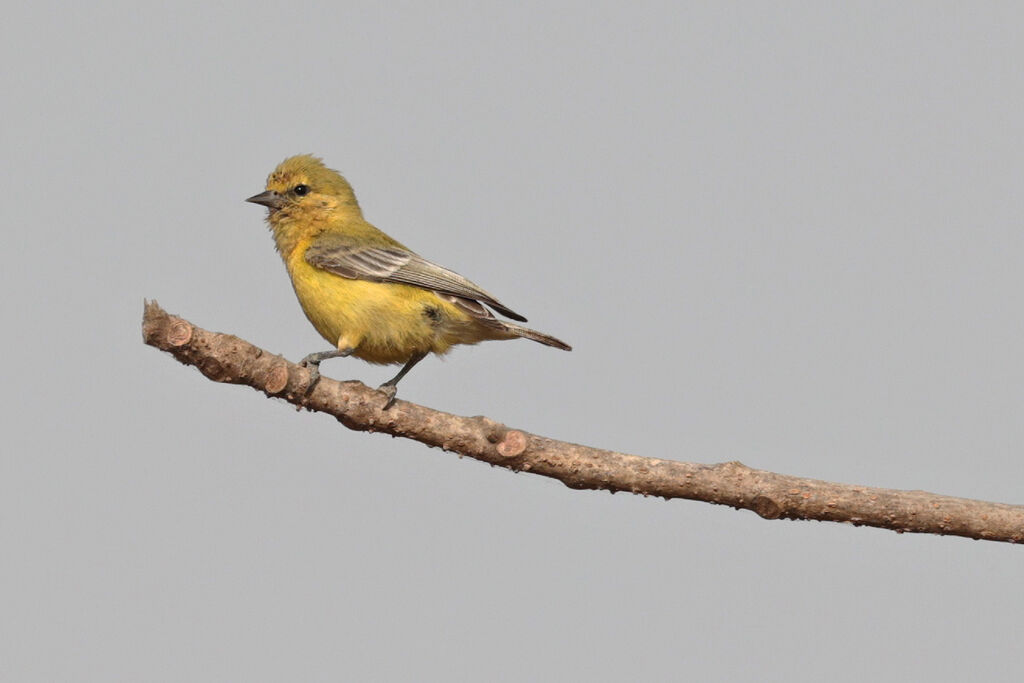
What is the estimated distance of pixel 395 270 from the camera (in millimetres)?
9531

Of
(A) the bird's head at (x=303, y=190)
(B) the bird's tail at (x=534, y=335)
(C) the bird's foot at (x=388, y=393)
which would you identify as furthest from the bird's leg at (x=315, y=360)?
(A) the bird's head at (x=303, y=190)

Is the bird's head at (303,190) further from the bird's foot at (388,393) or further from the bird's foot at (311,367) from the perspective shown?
the bird's foot at (388,393)

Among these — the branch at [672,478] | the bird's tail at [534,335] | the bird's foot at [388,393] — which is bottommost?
the branch at [672,478]

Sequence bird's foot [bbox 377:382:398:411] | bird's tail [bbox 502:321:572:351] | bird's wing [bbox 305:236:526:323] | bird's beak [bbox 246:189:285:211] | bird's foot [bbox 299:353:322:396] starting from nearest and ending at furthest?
bird's foot [bbox 299:353:322:396] < bird's foot [bbox 377:382:398:411] < bird's tail [bbox 502:321:572:351] < bird's wing [bbox 305:236:526:323] < bird's beak [bbox 246:189:285:211]

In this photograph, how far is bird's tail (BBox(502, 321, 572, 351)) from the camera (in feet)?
30.2

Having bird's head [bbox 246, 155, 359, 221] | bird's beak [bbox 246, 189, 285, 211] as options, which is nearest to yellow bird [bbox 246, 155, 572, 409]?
bird's head [bbox 246, 155, 359, 221]

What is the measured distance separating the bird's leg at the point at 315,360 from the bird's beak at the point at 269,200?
2.06m

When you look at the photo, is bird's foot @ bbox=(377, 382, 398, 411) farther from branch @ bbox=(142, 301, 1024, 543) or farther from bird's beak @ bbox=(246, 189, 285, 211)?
bird's beak @ bbox=(246, 189, 285, 211)

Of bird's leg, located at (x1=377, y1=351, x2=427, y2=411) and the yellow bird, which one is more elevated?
the yellow bird

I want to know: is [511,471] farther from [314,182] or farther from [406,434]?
[314,182]

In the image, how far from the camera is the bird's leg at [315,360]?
807 cm

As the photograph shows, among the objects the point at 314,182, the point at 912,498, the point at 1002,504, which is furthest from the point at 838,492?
the point at 314,182

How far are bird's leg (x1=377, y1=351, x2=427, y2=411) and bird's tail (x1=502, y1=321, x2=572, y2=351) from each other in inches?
34.3

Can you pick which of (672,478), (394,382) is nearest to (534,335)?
(394,382)
